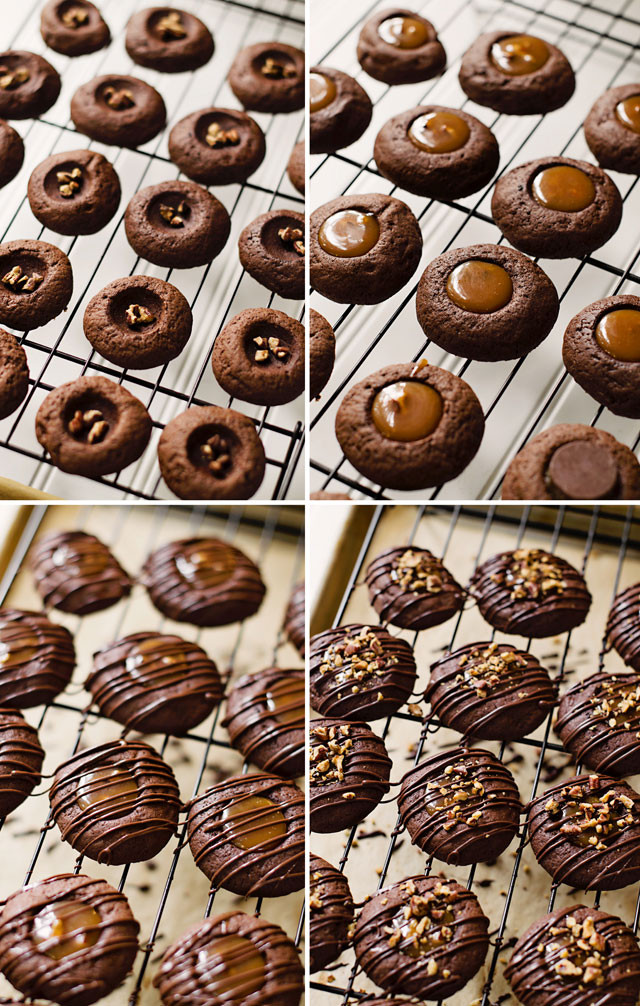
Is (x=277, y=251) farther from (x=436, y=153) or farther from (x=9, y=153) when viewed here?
(x=9, y=153)

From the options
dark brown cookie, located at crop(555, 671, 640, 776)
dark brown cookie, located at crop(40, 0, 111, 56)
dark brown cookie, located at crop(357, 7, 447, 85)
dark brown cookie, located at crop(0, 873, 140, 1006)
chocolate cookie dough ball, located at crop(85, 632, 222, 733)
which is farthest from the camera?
dark brown cookie, located at crop(40, 0, 111, 56)

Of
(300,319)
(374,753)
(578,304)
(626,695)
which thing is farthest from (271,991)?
(578,304)

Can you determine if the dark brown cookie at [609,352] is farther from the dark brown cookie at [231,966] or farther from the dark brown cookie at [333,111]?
the dark brown cookie at [231,966]

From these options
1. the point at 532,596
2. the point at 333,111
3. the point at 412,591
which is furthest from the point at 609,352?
the point at 333,111

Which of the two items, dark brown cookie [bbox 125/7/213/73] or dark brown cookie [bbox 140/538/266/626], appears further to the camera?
dark brown cookie [bbox 125/7/213/73]

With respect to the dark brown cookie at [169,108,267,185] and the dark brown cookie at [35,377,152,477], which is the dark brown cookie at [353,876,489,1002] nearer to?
the dark brown cookie at [35,377,152,477]

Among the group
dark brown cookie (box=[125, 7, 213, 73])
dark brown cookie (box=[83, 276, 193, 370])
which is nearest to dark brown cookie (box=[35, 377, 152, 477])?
dark brown cookie (box=[83, 276, 193, 370])
